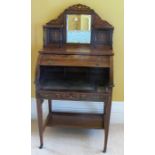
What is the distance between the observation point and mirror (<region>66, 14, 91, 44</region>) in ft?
7.34

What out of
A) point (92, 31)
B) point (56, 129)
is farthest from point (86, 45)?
point (56, 129)

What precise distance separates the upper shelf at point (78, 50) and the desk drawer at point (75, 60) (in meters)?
0.03

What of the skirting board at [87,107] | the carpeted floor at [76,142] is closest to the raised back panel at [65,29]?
the skirting board at [87,107]

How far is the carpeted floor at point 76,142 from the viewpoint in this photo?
2057mm

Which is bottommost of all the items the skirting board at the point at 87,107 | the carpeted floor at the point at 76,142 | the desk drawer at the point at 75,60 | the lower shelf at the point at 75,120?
the carpeted floor at the point at 76,142

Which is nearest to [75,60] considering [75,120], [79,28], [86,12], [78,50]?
[78,50]

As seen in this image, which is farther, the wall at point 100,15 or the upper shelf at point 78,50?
the wall at point 100,15

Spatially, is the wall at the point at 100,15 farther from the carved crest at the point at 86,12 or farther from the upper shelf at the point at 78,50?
the upper shelf at the point at 78,50

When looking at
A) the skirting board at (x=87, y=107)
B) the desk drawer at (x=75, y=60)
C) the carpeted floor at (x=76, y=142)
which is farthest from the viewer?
the skirting board at (x=87, y=107)

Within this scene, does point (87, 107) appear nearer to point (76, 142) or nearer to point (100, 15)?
point (76, 142)

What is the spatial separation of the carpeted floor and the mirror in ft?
2.88

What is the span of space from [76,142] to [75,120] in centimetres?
21
